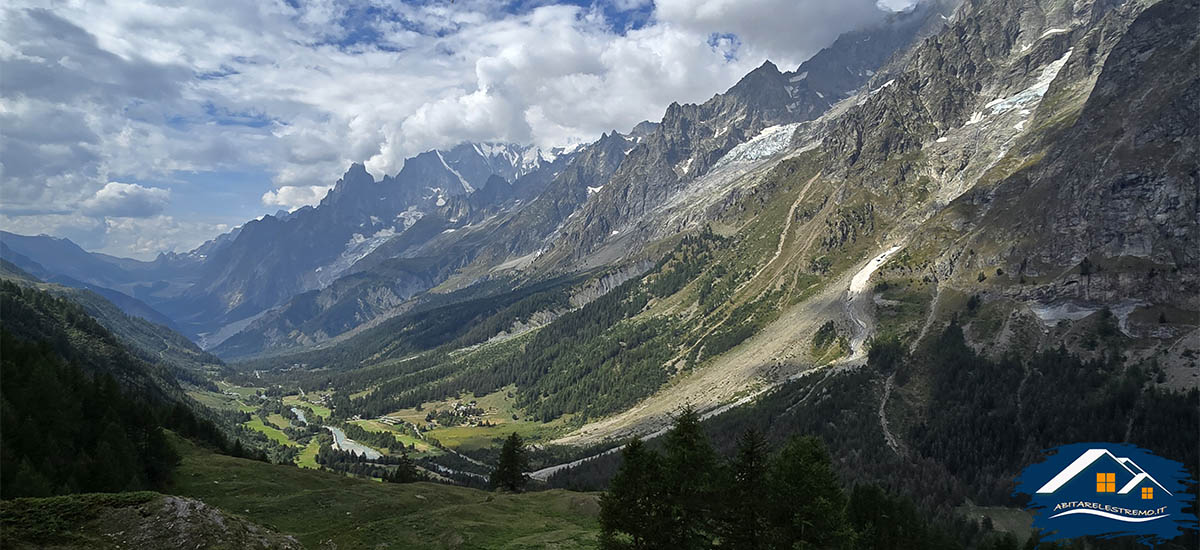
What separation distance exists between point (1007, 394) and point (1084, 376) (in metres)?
18.6

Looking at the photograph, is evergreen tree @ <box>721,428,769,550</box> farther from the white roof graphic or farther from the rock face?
the white roof graphic

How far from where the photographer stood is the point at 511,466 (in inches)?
3346

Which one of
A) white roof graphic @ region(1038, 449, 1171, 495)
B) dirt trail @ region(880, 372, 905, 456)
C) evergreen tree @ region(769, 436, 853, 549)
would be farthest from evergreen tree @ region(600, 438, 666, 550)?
dirt trail @ region(880, 372, 905, 456)

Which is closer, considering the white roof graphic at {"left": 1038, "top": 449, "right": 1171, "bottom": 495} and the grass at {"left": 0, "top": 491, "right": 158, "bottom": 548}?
the grass at {"left": 0, "top": 491, "right": 158, "bottom": 548}

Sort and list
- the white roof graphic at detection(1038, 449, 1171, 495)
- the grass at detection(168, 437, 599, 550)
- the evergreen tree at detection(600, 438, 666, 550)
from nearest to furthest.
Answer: the evergreen tree at detection(600, 438, 666, 550) → the grass at detection(168, 437, 599, 550) → the white roof graphic at detection(1038, 449, 1171, 495)

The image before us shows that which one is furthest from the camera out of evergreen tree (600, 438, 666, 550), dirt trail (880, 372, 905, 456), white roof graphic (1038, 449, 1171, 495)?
dirt trail (880, 372, 905, 456)

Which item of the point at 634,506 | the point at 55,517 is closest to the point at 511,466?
the point at 634,506

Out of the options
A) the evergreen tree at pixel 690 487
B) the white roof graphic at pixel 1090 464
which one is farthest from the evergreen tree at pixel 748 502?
the white roof graphic at pixel 1090 464

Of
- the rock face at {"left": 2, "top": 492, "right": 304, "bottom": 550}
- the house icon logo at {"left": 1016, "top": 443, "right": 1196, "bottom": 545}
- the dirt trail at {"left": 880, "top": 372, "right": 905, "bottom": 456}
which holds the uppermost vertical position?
the rock face at {"left": 2, "top": 492, "right": 304, "bottom": 550}

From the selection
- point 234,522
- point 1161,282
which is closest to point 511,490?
point 234,522

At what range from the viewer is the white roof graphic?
100812mm

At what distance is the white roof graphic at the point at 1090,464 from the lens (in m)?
101

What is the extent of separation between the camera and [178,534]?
22828 mm

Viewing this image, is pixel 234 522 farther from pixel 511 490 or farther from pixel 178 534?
pixel 511 490
